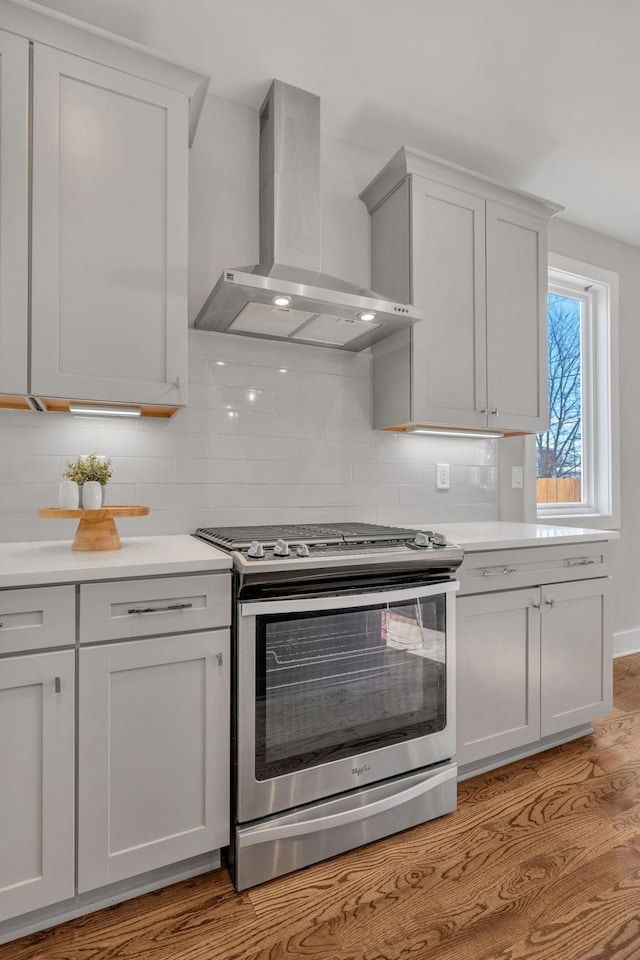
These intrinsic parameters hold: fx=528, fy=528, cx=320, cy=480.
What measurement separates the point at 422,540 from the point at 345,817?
3.08 feet

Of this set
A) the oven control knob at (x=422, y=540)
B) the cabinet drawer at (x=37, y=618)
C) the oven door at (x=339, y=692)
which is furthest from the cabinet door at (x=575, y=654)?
the cabinet drawer at (x=37, y=618)

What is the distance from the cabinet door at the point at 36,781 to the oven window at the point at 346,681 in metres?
0.53

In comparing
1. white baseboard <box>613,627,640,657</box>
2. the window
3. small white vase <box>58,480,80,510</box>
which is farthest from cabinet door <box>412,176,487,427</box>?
white baseboard <box>613,627,640,657</box>

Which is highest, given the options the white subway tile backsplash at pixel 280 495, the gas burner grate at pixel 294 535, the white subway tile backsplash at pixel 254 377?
the white subway tile backsplash at pixel 254 377

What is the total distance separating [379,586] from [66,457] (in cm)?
125

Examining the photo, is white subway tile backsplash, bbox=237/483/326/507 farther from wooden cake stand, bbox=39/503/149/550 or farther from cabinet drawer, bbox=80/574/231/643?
cabinet drawer, bbox=80/574/231/643

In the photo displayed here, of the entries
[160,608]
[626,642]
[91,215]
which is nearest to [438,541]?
[160,608]

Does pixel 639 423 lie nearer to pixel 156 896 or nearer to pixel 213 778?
pixel 213 778

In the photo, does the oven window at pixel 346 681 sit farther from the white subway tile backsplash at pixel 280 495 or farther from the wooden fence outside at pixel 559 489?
the wooden fence outside at pixel 559 489

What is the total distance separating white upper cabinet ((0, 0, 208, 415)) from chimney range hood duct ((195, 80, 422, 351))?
31 centimetres

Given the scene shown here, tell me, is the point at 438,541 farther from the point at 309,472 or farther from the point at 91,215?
the point at 91,215

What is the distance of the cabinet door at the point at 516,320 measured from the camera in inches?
101

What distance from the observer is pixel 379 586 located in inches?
70.2

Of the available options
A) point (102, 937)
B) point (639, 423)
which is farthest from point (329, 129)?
point (102, 937)
